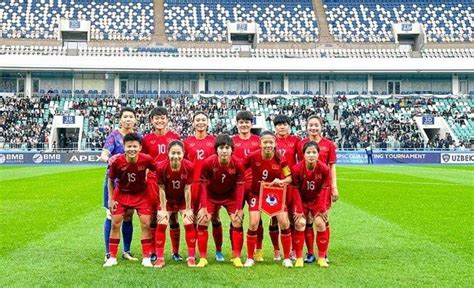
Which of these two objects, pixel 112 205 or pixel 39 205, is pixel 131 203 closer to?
Result: pixel 112 205

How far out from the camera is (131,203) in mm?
8617

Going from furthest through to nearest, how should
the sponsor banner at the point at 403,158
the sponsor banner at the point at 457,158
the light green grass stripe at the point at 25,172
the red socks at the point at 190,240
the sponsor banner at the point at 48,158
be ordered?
the sponsor banner at the point at 403,158, the sponsor banner at the point at 457,158, the sponsor banner at the point at 48,158, the light green grass stripe at the point at 25,172, the red socks at the point at 190,240

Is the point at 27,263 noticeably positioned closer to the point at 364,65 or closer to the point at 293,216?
the point at 293,216

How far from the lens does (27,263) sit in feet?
27.9

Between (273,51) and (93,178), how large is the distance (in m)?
34.0

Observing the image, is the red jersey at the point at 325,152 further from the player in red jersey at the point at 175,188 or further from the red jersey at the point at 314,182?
the player in red jersey at the point at 175,188

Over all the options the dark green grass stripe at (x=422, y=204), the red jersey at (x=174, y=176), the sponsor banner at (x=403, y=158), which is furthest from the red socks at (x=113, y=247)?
the sponsor banner at (x=403, y=158)

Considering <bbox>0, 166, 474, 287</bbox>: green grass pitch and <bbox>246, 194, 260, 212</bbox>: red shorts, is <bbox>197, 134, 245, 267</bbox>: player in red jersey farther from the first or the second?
<bbox>0, 166, 474, 287</bbox>: green grass pitch

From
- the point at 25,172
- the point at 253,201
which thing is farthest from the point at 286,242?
the point at 25,172

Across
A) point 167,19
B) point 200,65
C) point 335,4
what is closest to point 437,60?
point 335,4

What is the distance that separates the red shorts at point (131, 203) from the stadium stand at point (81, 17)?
166 feet

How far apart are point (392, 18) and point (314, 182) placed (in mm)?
56441

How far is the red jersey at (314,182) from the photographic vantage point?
8.67 meters

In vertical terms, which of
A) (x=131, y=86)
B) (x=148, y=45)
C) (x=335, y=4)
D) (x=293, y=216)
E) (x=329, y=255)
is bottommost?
(x=329, y=255)
